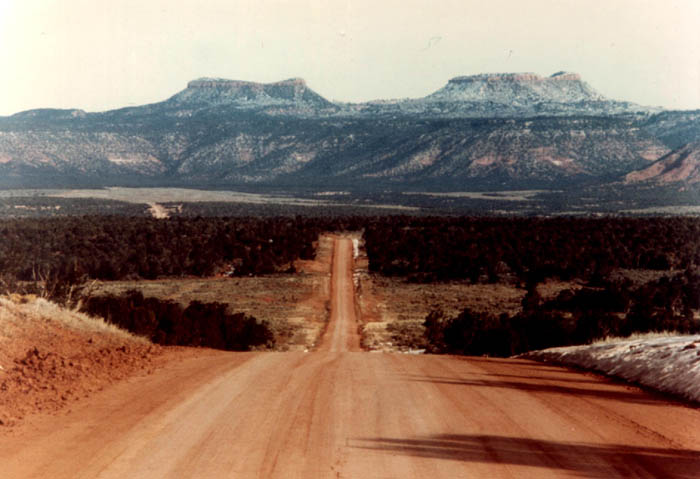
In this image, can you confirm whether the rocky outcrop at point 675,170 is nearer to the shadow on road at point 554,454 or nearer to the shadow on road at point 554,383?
the shadow on road at point 554,383

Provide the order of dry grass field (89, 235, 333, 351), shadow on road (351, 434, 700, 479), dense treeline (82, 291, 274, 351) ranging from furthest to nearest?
dry grass field (89, 235, 333, 351)
dense treeline (82, 291, 274, 351)
shadow on road (351, 434, 700, 479)

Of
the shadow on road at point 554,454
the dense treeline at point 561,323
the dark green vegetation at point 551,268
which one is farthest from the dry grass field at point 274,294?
the shadow on road at point 554,454

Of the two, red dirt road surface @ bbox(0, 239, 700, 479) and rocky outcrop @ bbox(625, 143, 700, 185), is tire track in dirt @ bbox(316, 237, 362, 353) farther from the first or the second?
rocky outcrop @ bbox(625, 143, 700, 185)

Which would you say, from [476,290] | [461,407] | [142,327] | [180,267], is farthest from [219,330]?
[180,267]

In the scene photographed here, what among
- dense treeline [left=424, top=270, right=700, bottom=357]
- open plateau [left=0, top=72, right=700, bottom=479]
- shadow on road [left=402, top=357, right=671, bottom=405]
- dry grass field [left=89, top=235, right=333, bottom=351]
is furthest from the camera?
dry grass field [left=89, top=235, right=333, bottom=351]

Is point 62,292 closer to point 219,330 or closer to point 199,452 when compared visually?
point 219,330

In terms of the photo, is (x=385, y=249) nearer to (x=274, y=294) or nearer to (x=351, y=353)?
(x=274, y=294)

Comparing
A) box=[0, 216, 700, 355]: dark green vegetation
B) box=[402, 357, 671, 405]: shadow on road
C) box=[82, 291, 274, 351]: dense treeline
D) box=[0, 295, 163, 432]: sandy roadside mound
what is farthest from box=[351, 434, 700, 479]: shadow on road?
box=[0, 216, 700, 355]: dark green vegetation
